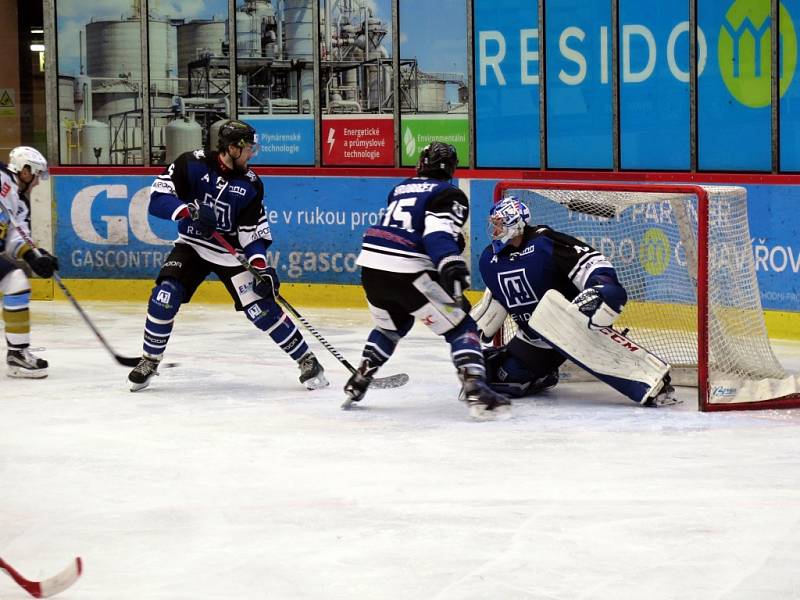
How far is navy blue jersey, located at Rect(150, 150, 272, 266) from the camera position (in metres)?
7.15

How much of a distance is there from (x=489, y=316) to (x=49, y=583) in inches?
141

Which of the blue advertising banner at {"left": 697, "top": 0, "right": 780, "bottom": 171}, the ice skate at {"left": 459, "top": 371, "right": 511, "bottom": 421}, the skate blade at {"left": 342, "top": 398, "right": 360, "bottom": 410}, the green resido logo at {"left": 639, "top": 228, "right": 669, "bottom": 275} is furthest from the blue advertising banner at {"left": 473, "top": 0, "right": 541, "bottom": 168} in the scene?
the ice skate at {"left": 459, "top": 371, "right": 511, "bottom": 421}

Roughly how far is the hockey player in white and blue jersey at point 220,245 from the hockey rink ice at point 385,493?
232mm

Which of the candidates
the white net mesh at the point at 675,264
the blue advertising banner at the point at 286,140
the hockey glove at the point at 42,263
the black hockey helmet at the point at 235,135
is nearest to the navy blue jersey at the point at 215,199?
the black hockey helmet at the point at 235,135

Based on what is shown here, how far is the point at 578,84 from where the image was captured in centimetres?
1028

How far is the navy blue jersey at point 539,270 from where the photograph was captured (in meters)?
6.59

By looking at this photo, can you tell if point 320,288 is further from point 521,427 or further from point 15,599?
point 15,599

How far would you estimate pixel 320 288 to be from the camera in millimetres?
10742

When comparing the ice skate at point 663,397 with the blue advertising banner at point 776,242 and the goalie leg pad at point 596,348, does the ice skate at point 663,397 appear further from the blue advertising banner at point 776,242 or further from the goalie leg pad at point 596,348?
the blue advertising banner at point 776,242

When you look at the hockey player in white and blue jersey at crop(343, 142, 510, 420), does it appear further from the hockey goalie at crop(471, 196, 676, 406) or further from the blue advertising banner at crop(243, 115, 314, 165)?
the blue advertising banner at crop(243, 115, 314, 165)

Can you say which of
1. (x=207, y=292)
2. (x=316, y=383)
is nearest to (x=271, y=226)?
(x=207, y=292)

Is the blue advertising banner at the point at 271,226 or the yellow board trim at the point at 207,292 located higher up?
the blue advertising banner at the point at 271,226

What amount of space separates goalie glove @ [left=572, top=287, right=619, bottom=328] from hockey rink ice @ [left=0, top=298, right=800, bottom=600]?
15.8 inches

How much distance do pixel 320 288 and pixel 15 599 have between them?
694 cm
